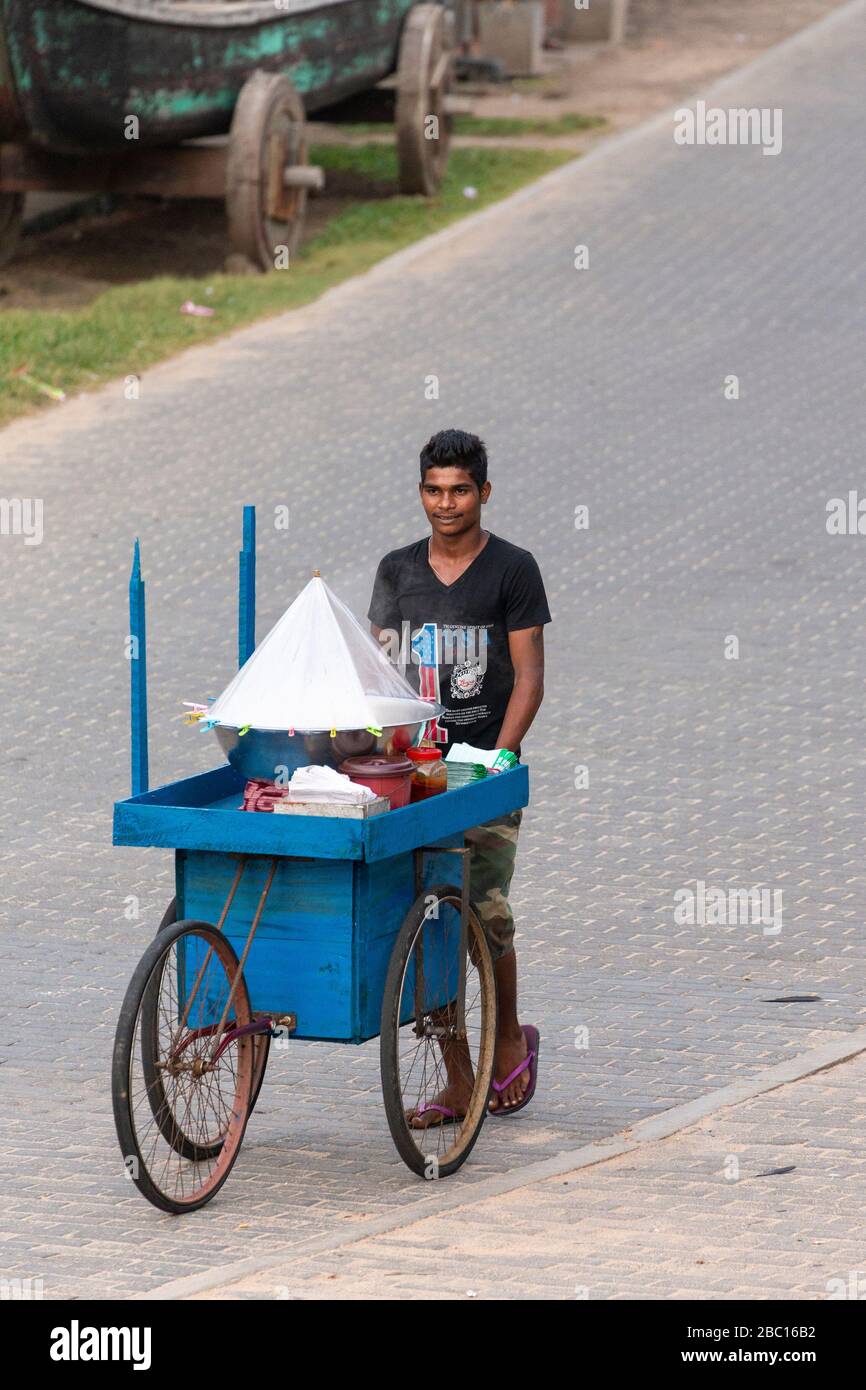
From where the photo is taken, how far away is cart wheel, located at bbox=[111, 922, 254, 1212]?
530 centimetres

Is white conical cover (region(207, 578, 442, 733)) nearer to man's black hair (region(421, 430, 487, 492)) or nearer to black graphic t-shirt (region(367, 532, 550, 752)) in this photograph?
black graphic t-shirt (region(367, 532, 550, 752))

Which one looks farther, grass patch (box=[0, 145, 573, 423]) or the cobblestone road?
grass patch (box=[0, 145, 573, 423])

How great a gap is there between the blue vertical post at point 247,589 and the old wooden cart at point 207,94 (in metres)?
9.77

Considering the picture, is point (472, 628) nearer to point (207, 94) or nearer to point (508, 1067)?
point (508, 1067)

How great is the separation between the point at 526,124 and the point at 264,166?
210 inches

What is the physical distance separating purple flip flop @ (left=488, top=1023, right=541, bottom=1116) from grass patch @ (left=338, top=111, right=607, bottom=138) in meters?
15.6

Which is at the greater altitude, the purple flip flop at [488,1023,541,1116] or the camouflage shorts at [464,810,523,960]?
the camouflage shorts at [464,810,523,960]

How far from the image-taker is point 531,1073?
6285mm

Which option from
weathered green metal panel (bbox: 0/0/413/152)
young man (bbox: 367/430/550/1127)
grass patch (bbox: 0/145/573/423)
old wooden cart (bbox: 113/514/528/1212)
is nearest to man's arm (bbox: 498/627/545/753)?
young man (bbox: 367/430/550/1127)

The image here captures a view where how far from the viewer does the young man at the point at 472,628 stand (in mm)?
5953

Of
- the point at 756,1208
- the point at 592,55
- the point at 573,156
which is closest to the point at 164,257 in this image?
the point at 573,156
